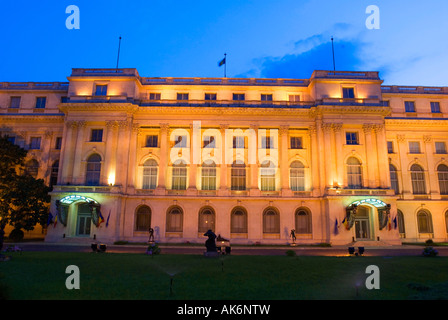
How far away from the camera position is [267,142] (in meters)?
44.6

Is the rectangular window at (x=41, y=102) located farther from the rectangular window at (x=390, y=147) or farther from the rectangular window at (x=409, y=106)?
the rectangular window at (x=409, y=106)

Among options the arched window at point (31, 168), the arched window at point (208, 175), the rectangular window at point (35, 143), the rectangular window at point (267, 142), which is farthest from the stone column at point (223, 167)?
the rectangular window at point (35, 143)

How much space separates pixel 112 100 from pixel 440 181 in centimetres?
4923

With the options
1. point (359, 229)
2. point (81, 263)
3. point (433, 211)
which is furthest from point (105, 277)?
point (433, 211)

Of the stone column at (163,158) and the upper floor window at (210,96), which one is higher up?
the upper floor window at (210,96)

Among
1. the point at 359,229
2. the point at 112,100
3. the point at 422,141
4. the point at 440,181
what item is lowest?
the point at 359,229

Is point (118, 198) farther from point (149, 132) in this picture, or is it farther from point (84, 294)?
point (84, 294)

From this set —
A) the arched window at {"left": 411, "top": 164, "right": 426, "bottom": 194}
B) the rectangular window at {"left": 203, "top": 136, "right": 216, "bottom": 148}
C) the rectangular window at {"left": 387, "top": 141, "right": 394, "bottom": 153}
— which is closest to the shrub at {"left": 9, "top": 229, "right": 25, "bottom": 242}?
→ the rectangular window at {"left": 203, "top": 136, "right": 216, "bottom": 148}

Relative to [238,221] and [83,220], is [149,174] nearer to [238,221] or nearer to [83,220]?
[83,220]

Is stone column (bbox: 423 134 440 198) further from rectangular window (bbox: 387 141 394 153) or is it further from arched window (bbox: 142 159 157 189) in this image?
arched window (bbox: 142 159 157 189)

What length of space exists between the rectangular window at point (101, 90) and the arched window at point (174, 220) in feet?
64.0

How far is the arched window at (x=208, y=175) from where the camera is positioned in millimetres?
43656

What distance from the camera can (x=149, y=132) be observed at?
45.4 metres
